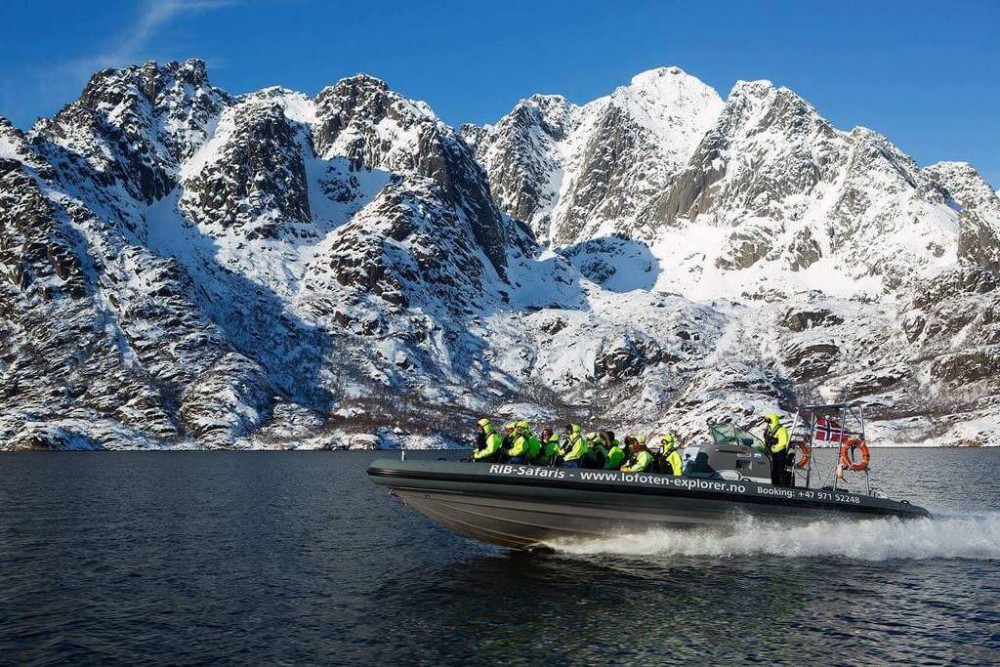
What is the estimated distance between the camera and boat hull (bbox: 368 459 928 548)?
96.3 feet

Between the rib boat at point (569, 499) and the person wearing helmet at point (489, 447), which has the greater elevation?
the person wearing helmet at point (489, 447)

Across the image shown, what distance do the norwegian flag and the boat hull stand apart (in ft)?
9.60

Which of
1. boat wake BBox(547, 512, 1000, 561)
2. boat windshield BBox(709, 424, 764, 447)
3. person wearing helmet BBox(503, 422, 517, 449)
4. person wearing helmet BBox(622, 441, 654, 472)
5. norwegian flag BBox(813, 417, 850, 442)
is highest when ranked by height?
norwegian flag BBox(813, 417, 850, 442)

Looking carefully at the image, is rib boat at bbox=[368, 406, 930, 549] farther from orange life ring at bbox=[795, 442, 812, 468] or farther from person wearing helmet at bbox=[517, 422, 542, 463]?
orange life ring at bbox=[795, 442, 812, 468]

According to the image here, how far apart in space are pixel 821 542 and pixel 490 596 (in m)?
13.5

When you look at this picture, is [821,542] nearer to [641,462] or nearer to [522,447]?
[641,462]

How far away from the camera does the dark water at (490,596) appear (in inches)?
832

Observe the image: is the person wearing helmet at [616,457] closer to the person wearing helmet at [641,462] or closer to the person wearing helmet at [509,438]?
the person wearing helmet at [641,462]

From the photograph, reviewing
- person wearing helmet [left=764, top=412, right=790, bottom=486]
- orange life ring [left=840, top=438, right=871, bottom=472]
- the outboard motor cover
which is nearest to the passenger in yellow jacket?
the outboard motor cover

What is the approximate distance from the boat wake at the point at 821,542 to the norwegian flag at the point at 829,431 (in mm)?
3088

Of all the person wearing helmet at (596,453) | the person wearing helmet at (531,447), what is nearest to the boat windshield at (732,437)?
the person wearing helmet at (596,453)

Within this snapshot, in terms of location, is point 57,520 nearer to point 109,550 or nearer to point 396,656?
point 109,550

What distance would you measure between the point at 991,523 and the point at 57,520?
44683mm

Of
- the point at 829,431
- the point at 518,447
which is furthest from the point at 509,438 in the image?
the point at 829,431
